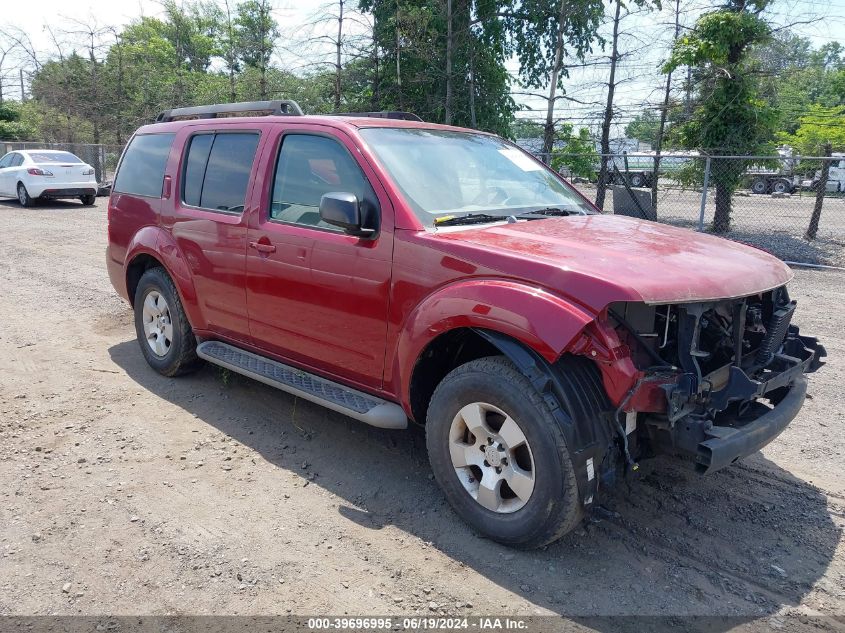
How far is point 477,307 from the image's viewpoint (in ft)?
10.4

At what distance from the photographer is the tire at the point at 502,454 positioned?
298 centimetres

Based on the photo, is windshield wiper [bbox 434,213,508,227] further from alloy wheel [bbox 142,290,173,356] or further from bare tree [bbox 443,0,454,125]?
bare tree [bbox 443,0,454,125]

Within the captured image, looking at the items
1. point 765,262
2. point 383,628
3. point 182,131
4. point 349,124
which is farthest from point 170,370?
point 765,262

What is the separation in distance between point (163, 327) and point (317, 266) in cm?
215

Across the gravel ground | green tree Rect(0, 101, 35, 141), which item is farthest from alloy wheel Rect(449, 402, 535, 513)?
green tree Rect(0, 101, 35, 141)

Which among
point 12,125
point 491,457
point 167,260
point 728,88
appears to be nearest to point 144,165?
point 167,260

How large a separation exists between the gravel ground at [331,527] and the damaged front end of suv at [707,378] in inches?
22.4

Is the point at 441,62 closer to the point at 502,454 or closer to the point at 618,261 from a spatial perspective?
the point at 618,261

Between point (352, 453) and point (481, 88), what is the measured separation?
12734 millimetres

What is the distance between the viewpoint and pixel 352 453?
14.1ft

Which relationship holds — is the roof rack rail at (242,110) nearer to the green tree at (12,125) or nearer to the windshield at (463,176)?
the windshield at (463,176)

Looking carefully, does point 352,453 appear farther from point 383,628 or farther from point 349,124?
point 349,124

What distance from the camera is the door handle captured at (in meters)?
4.27

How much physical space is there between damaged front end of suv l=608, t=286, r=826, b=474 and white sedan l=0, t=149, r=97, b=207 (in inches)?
748
